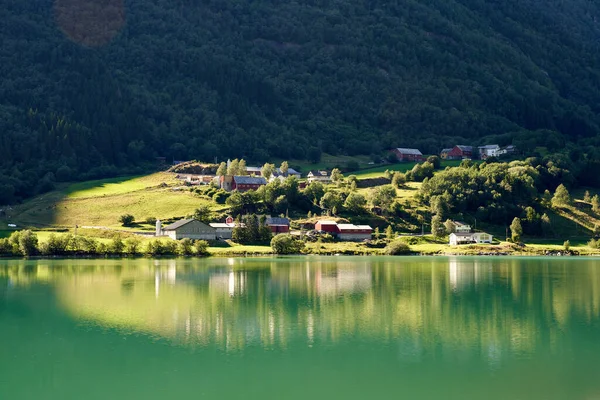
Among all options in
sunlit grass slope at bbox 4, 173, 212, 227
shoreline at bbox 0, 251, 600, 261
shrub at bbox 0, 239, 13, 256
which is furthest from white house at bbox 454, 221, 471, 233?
shrub at bbox 0, 239, 13, 256

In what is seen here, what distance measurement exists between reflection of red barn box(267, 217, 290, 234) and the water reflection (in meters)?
29.8

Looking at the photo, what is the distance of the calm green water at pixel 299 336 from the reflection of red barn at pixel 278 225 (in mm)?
42788

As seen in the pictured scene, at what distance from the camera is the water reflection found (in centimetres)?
4400

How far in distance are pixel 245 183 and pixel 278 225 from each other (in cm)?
2641

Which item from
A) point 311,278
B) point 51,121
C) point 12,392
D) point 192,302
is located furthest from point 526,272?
point 51,121

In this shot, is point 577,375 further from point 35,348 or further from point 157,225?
point 157,225

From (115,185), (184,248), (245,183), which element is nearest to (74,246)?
(184,248)

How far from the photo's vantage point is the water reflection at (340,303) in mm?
44000

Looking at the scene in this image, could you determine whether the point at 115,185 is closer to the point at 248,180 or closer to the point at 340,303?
the point at 248,180

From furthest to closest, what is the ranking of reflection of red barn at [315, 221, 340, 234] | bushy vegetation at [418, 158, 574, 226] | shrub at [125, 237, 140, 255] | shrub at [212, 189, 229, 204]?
shrub at [212, 189, 229, 204] < bushy vegetation at [418, 158, 574, 226] < reflection of red barn at [315, 221, 340, 234] < shrub at [125, 237, 140, 255]

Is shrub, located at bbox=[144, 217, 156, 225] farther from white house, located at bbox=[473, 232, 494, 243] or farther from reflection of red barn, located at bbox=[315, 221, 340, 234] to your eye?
white house, located at bbox=[473, 232, 494, 243]

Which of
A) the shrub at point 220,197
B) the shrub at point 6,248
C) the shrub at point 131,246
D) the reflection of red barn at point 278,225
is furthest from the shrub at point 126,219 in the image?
the shrub at point 6,248

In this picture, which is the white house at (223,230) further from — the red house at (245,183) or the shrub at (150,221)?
the red house at (245,183)

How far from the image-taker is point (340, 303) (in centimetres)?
5703
